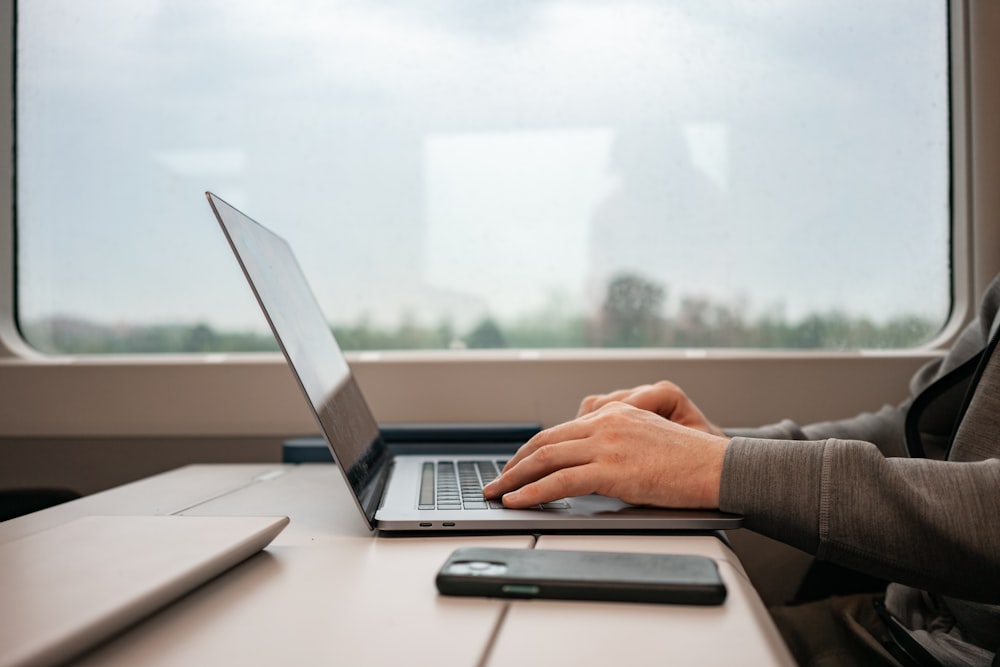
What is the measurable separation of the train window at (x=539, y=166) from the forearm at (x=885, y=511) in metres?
0.99

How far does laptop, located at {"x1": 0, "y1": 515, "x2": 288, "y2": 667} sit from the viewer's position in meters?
0.39

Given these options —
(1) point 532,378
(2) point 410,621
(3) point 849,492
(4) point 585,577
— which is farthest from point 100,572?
(1) point 532,378

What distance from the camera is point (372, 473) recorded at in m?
0.90

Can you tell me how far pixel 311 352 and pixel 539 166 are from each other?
0.97 m

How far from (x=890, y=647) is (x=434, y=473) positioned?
60 centimetres

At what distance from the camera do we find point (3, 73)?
1780mm

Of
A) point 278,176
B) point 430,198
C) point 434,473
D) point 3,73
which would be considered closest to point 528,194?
point 430,198

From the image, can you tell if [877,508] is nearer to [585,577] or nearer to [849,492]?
[849,492]

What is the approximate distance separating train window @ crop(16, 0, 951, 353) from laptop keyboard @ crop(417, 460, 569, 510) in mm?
642

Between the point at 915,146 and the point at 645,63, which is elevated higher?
the point at 645,63

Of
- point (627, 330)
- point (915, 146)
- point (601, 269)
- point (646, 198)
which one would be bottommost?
point (627, 330)

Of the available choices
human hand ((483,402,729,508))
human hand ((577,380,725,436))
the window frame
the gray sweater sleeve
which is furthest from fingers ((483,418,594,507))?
the window frame

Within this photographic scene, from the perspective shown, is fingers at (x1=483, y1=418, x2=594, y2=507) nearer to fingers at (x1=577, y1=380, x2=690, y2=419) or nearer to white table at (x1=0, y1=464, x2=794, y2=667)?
white table at (x1=0, y1=464, x2=794, y2=667)

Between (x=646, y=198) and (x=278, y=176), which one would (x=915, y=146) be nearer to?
(x=646, y=198)
